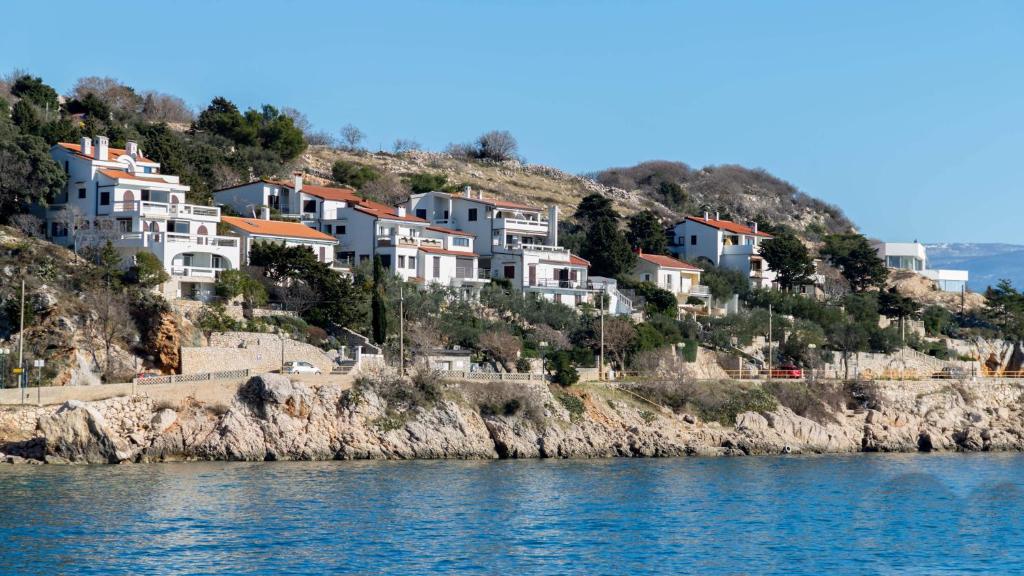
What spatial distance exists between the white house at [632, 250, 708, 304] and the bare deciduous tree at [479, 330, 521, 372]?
23.3 m

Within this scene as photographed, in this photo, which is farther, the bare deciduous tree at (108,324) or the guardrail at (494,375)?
the guardrail at (494,375)

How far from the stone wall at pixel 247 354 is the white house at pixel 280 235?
10.8 metres

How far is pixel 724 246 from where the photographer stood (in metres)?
105

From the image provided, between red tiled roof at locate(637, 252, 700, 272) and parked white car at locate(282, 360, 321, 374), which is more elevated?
red tiled roof at locate(637, 252, 700, 272)

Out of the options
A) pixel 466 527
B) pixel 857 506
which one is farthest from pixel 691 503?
pixel 466 527

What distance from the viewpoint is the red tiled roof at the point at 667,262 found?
95.5 metres

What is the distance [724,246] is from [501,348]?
122ft

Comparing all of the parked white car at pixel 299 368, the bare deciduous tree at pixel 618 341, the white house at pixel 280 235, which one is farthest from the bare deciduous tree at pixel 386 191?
the parked white car at pixel 299 368

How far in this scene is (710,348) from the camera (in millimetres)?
81688

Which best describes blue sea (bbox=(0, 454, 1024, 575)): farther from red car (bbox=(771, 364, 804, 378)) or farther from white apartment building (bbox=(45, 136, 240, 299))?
white apartment building (bbox=(45, 136, 240, 299))

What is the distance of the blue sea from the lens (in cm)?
3966

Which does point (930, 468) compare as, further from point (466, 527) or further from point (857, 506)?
point (466, 527)

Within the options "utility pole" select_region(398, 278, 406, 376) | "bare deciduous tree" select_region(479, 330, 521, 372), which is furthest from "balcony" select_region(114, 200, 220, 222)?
"bare deciduous tree" select_region(479, 330, 521, 372)

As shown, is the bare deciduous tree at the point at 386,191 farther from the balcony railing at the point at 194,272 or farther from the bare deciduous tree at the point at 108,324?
the bare deciduous tree at the point at 108,324
